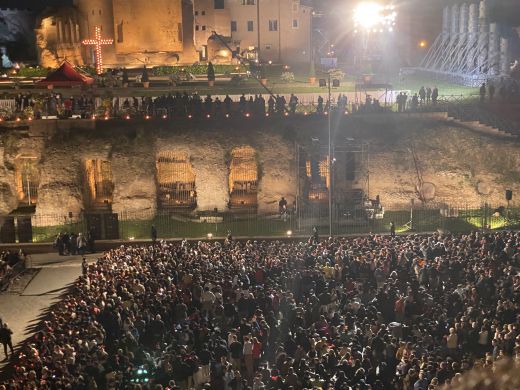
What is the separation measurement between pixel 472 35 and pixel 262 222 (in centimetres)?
2925

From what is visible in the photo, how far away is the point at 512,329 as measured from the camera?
766 inches

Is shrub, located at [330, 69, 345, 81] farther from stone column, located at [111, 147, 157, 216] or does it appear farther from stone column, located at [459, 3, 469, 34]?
stone column, located at [111, 147, 157, 216]

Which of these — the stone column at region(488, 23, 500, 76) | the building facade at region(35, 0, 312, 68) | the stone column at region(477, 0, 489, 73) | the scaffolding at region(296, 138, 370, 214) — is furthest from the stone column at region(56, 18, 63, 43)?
the stone column at region(488, 23, 500, 76)

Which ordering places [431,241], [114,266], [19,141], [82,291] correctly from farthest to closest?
[19,141] → [431,241] → [114,266] → [82,291]

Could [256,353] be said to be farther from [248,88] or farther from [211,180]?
[248,88]

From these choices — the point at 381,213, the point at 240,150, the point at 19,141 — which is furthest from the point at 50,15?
the point at 381,213

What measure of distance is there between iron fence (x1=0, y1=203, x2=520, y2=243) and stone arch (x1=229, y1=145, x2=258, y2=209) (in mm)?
1825

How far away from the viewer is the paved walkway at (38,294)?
84.3 feet

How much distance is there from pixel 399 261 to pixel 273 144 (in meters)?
16.4

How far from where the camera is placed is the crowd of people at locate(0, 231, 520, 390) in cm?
1812

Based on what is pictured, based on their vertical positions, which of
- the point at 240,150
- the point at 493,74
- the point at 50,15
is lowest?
the point at 240,150

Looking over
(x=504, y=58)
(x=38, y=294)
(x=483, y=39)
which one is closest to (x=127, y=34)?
(x=483, y=39)

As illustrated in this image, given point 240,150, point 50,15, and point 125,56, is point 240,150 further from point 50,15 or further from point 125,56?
point 50,15

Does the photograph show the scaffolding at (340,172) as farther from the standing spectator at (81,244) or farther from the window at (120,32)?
the window at (120,32)
